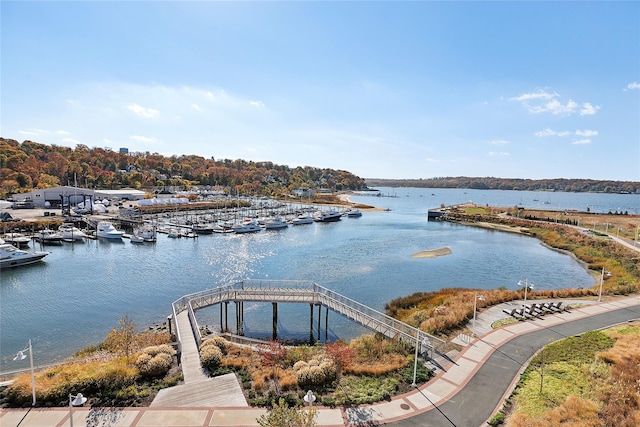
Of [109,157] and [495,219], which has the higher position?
[109,157]

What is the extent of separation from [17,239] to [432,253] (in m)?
76.8

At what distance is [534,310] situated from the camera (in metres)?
28.2

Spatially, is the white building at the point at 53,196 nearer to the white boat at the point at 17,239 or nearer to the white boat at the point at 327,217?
the white boat at the point at 17,239

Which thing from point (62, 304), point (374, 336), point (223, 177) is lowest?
point (62, 304)

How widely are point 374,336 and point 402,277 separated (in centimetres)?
2446

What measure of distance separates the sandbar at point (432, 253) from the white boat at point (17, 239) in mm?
71625

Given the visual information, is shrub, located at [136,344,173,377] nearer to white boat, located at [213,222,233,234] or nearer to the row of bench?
the row of bench

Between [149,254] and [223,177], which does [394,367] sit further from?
[223,177]

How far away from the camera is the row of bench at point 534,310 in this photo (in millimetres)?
27359

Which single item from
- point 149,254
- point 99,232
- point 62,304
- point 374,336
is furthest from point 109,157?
point 374,336

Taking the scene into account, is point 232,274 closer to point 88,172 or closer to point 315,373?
point 315,373

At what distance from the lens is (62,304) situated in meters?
36.8

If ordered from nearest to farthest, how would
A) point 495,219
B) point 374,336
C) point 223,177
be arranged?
point 374,336, point 495,219, point 223,177

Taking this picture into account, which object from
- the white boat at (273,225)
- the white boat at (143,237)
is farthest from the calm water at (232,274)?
the white boat at (273,225)
